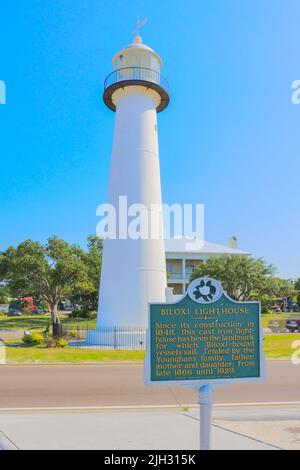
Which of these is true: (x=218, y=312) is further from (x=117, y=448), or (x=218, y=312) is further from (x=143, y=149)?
(x=143, y=149)

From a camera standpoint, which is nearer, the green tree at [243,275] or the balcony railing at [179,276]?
the green tree at [243,275]

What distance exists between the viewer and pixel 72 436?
714 cm

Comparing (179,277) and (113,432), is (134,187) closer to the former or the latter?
(113,432)

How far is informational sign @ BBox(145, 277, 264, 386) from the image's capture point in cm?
593

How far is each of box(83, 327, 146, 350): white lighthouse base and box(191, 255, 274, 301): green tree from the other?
1921 cm

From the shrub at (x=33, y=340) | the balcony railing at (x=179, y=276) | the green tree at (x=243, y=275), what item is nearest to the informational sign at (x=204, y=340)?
the shrub at (x=33, y=340)

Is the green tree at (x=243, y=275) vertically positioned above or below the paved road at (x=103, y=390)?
above

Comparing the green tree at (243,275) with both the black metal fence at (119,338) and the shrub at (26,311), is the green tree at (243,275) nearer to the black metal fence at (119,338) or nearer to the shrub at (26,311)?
the black metal fence at (119,338)

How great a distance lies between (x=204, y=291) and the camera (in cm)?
625

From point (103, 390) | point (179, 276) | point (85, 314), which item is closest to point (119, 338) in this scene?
point (103, 390)

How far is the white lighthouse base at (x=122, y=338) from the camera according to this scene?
72.4 feet

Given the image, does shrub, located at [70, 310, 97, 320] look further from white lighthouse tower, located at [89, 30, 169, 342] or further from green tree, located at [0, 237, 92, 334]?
white lighthouse tower, located at [89, 30, 169, 342]

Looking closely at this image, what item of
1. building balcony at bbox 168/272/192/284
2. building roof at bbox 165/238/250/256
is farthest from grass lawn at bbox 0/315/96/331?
building roof at bbox 165/238/250/256
